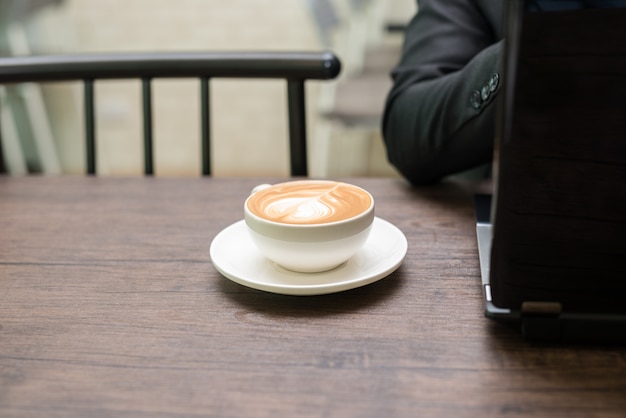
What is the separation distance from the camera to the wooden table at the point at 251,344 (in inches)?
15.3

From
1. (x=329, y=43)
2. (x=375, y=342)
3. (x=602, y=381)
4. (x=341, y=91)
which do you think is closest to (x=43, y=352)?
(x=375, y=342)

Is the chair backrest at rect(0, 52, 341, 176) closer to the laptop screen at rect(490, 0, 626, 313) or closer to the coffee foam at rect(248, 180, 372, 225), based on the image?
the coffee foam at rect(248, 180, 372, 225)

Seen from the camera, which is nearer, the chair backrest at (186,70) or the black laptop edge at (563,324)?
the black laptop edge at (563,324)

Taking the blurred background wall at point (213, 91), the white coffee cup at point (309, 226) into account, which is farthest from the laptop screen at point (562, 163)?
the blurred background wall at point (213, 91)

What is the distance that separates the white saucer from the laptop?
0.34ft

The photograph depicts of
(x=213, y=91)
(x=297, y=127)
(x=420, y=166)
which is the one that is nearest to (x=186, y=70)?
(x=297, y=127)

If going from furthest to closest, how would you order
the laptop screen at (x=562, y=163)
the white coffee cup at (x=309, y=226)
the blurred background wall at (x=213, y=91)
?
the blurred background wall at (x=213, y=91), the white coffee cup at (x=309, y=226), the laptop screen at (x=562, y=163)

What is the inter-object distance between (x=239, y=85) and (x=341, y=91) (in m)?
0.45

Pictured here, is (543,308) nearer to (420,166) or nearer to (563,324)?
(563,324)

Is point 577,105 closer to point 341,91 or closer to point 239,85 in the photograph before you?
point 341,91

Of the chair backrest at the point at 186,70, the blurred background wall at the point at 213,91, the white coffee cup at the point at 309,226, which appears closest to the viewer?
the white coffee cup at the point at 309,226

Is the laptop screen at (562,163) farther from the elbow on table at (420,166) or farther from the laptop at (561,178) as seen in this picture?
the elbow on table at (420,166)

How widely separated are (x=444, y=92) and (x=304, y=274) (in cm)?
35

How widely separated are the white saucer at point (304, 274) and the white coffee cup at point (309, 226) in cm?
1
